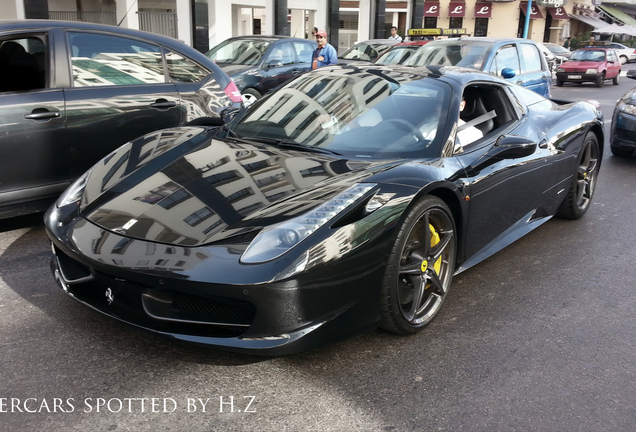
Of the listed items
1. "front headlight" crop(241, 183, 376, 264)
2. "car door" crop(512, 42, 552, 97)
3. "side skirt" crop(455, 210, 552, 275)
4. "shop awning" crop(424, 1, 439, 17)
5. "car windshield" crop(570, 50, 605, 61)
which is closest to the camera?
"front headlight" crop(241, 183, 376, 264)

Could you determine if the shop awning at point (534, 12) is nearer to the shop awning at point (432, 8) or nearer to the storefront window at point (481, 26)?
the storefront window at point (481, 26)

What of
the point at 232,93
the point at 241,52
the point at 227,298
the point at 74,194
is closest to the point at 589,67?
the point at 241,52

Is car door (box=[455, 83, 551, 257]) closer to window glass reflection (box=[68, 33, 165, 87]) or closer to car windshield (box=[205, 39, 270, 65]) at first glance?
window glass reflection (box=[68, 33, 165, 87])

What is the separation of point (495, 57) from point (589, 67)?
15766 millimetres

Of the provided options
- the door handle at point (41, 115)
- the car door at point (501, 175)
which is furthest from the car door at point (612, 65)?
the door handle at point (41, 115)

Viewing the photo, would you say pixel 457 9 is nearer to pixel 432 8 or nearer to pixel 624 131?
pixel 432 8

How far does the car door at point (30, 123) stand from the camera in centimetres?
A: 437

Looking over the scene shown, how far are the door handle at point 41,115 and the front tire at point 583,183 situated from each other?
Answer: 3975mm

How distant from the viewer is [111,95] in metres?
4.90

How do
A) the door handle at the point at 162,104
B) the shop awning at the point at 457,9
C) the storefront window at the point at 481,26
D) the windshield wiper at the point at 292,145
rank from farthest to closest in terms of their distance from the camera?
the storefront window at the point at 481,26
the shop awning at the point at 457,9
the door handle at the point at 162,104
the windshield wiper at the point at 292,145

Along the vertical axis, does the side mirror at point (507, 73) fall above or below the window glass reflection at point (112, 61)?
below

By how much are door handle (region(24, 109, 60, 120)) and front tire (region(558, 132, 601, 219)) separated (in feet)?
13.0

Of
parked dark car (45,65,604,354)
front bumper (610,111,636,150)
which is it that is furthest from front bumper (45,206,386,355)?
front bumper (610,111,636,150)

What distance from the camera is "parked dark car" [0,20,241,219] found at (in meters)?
4.44
